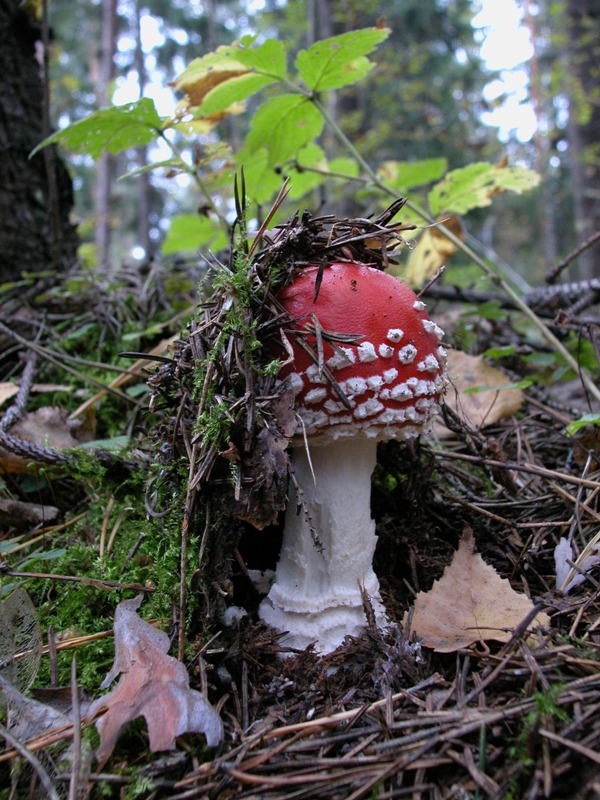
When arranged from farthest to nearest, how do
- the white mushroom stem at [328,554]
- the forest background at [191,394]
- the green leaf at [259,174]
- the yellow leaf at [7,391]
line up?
1. the green leaf at [259,174]
2. the yellow leaf at [7,391]
3. the white mushroom stem at [328,554]
4. the forest background at [191,394]

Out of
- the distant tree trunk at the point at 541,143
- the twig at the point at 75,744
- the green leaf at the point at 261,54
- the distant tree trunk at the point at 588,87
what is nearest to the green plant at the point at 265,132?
the green leaf at the point at 261,54

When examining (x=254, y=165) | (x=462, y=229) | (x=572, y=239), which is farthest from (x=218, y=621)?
(x=572, y=239)

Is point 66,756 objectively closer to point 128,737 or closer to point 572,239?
point 128,737

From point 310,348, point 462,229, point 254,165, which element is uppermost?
point 254,165

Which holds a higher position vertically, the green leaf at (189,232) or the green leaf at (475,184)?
the green leaf at (475,184)

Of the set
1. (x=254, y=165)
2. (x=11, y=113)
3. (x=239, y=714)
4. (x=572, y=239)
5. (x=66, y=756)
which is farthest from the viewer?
(x=572, y=239)

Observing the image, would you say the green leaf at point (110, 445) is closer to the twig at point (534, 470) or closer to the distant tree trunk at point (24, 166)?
the twig at point (534, 470)
